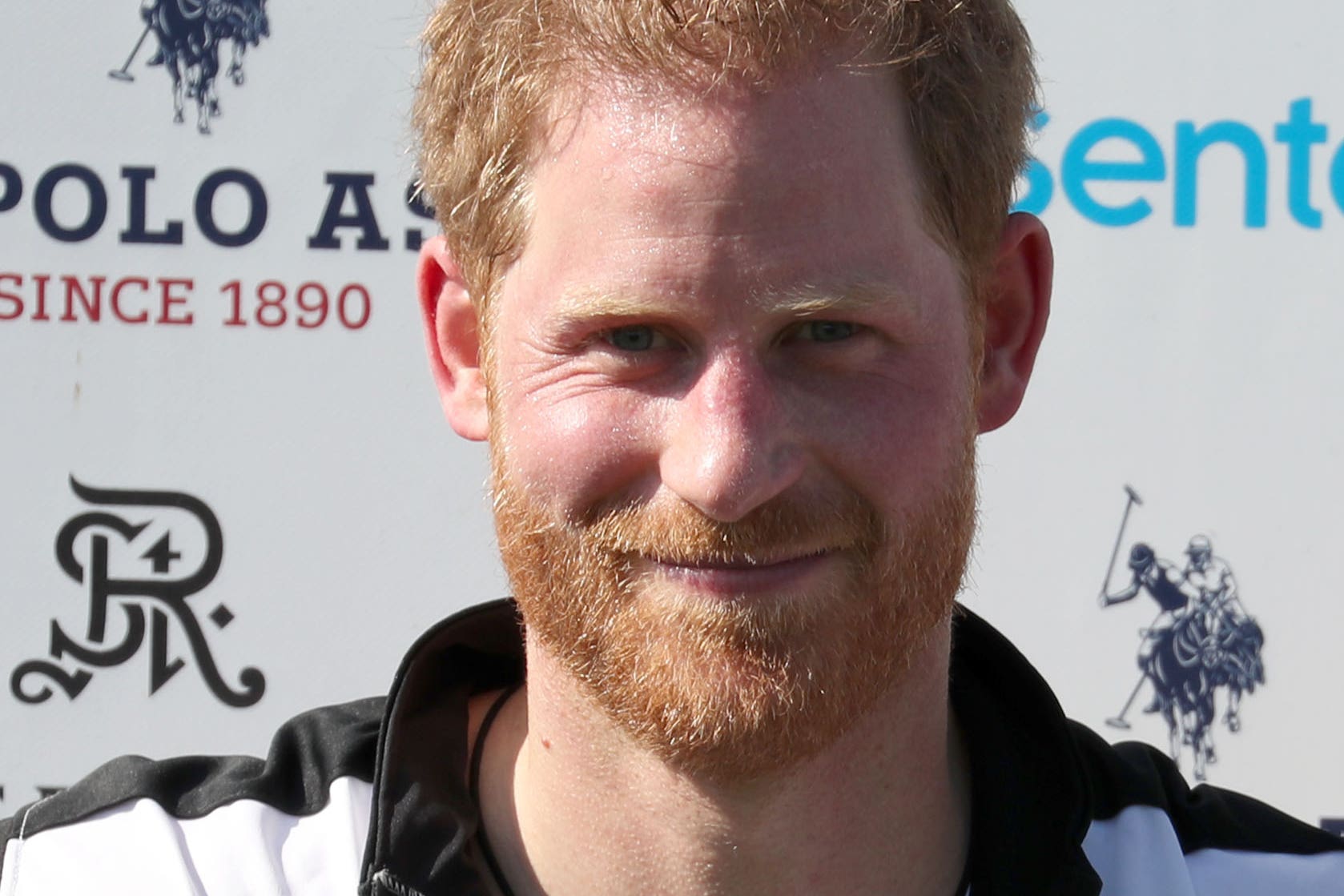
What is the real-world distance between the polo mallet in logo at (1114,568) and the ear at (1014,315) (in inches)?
30.8

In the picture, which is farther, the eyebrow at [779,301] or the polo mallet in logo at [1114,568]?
the polo mallet in logo at [1114,568]

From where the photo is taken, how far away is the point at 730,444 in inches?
48.6

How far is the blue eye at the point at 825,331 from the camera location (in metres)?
1.30

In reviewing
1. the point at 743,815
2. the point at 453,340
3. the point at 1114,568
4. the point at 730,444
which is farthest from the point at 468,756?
the point at 1114,568

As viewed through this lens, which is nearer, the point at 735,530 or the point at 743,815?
the point at 735,530

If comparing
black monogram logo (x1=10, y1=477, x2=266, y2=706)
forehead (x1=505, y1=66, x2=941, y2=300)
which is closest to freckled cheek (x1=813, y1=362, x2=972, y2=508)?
forehead (x1=505, y1=66, x2=941, y2=300)

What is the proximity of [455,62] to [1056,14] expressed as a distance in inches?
43.4

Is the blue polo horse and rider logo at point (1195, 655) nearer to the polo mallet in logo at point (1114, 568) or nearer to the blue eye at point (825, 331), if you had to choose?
the polo mallet in logo at point (1114, 568)

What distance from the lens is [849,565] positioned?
1318 millimetres

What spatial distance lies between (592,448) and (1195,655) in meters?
1.35

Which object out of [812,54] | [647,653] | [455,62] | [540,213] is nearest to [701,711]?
[647,653]

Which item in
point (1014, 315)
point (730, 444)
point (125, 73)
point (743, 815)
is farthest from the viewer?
point (125, 73)

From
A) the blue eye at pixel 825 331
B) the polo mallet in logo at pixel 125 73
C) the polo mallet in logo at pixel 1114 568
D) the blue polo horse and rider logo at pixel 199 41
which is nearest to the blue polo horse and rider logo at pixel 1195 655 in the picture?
the polo mallet in logo at pixel 1114 568

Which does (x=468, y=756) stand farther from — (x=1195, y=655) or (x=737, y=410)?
(x=1195, y=655)
